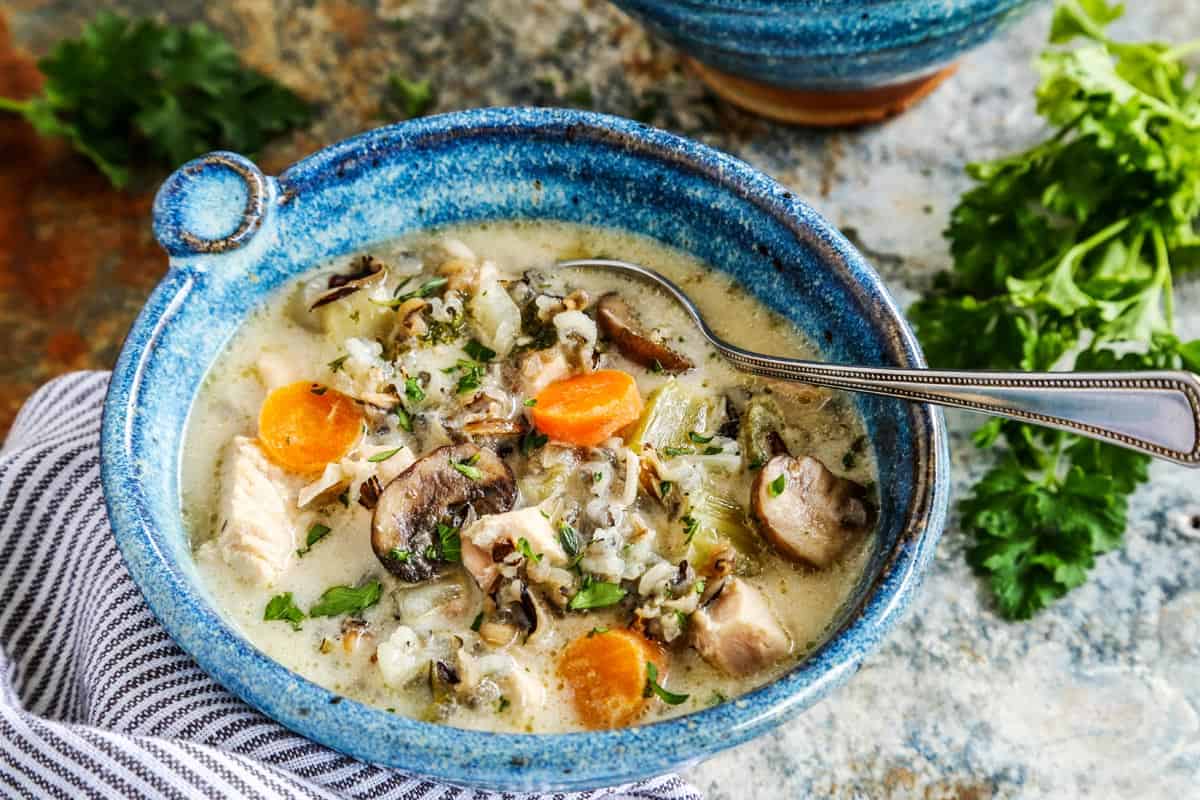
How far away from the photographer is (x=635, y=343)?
101 inches

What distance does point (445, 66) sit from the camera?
12.4 feet

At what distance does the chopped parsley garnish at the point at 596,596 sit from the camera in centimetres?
222

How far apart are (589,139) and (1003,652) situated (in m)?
1.42

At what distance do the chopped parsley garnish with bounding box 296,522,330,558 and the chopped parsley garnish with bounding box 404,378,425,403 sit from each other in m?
0.30

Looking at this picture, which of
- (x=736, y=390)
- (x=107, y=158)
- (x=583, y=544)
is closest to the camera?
(x=583, y=544)

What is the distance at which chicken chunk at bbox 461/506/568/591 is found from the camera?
2242 millimetres

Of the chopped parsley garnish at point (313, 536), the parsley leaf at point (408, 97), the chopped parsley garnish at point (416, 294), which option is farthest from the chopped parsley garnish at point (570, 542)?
the parsley leaf at point (408, 97)

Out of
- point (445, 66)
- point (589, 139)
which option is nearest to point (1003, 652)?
point (589, 139)

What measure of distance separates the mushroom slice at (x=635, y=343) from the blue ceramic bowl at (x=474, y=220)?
0.75ft

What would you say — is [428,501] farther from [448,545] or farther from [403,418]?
[403,418]

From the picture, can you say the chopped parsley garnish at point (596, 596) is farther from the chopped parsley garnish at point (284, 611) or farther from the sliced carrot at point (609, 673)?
the chopped parsley garnish at point (284, 611)

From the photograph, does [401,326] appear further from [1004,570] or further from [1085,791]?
[1085,791]

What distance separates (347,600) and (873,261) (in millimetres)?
1724

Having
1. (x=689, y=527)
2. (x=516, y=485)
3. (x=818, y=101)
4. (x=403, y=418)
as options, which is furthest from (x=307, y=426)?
(x=818, y=101)
